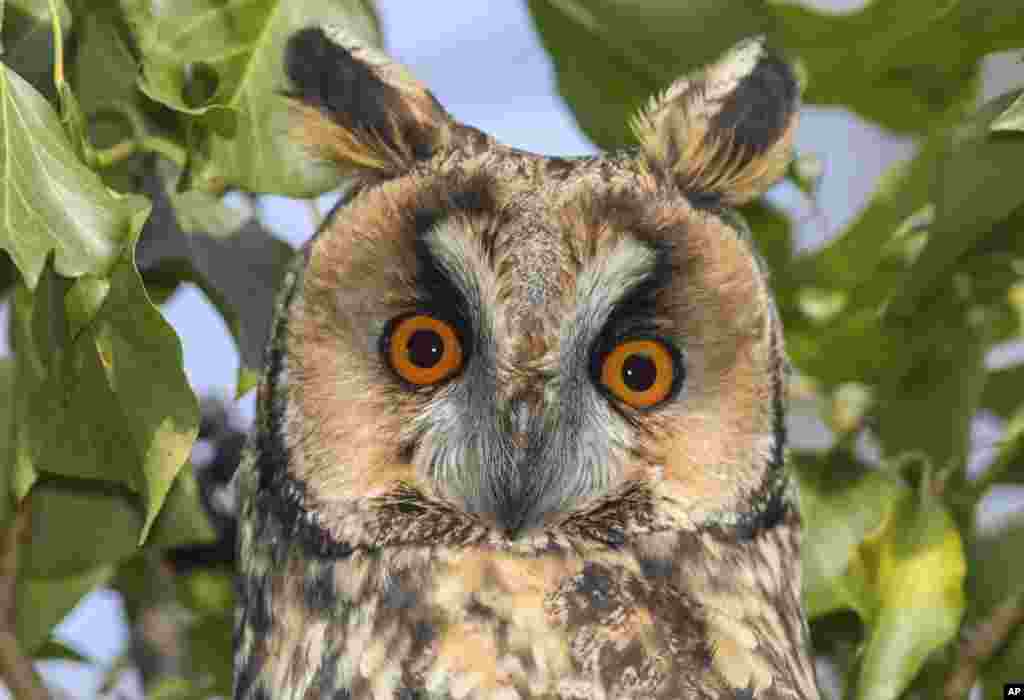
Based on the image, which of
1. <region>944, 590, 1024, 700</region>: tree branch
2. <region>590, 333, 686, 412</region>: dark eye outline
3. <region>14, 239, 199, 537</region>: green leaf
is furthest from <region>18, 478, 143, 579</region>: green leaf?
<region>944, 590, 1024, 700</region>: tree branch

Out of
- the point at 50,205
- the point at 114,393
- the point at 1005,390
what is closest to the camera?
the point at 50,205

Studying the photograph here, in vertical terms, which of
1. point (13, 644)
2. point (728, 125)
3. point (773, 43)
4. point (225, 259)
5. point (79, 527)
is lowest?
point (13, 644)

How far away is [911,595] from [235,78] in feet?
3.23

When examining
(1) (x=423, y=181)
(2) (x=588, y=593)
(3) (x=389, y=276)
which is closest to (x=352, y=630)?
(2) (x=588, y=593)

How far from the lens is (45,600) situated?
2154mm

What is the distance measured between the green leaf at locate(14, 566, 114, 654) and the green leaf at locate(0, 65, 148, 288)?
0.79 metres

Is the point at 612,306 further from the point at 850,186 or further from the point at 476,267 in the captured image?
the point at 850,186

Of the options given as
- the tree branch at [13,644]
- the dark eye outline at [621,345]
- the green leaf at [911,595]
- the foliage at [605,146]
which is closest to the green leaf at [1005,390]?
the foliage at [605,146]

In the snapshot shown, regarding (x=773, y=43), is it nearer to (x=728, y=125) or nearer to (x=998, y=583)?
(x=728, y=125)

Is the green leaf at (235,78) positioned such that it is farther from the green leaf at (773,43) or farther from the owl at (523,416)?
the green leaf at (773,43)

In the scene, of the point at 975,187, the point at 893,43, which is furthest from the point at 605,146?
the point at 975,187

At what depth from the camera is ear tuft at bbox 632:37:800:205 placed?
1.94m

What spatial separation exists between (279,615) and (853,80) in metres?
1.03

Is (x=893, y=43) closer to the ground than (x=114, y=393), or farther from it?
farther from it
